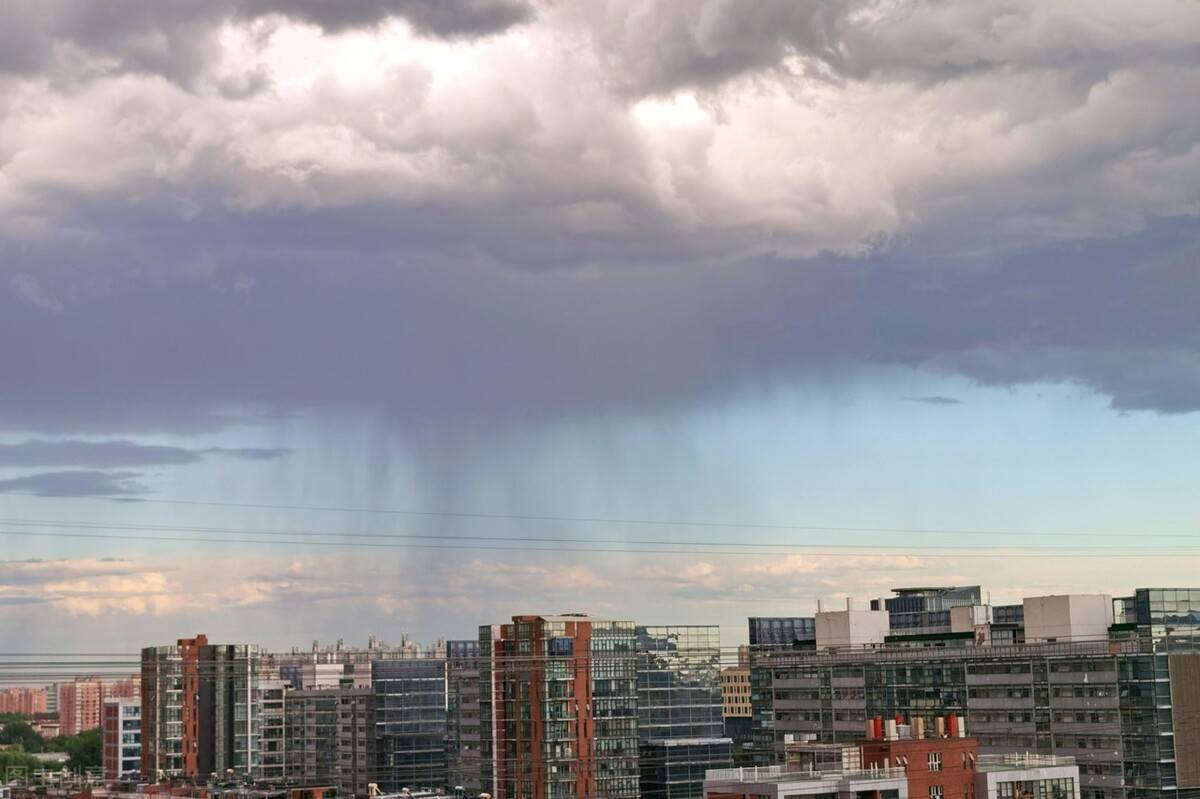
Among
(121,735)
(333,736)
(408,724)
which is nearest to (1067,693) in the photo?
(408,724)

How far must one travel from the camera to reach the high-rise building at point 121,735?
150 metres

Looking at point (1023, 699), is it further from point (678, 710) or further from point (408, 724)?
point (408, 724)

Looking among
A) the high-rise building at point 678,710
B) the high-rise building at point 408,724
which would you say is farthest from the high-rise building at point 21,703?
the high-rise building at point 678,710

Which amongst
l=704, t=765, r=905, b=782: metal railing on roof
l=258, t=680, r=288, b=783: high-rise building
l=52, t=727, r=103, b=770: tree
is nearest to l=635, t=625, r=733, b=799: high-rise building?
l=704, t=765, r=905, b=782: metal railing on roof

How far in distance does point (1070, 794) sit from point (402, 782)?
7620 centimetres

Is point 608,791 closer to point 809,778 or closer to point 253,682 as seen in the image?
point 809,778

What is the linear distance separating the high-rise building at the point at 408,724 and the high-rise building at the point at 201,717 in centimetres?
1151

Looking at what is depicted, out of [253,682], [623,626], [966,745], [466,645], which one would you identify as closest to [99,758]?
[253,682]

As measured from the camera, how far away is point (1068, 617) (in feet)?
311

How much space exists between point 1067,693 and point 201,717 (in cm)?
Answer: 8177

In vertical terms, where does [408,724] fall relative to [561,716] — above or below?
below

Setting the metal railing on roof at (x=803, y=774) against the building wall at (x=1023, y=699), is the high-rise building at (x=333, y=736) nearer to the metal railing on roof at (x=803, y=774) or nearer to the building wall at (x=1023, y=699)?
the building wall at (x=1023, y=699)

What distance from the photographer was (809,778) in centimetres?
6097

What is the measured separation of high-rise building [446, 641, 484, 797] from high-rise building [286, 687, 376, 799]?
1716 centimetres
